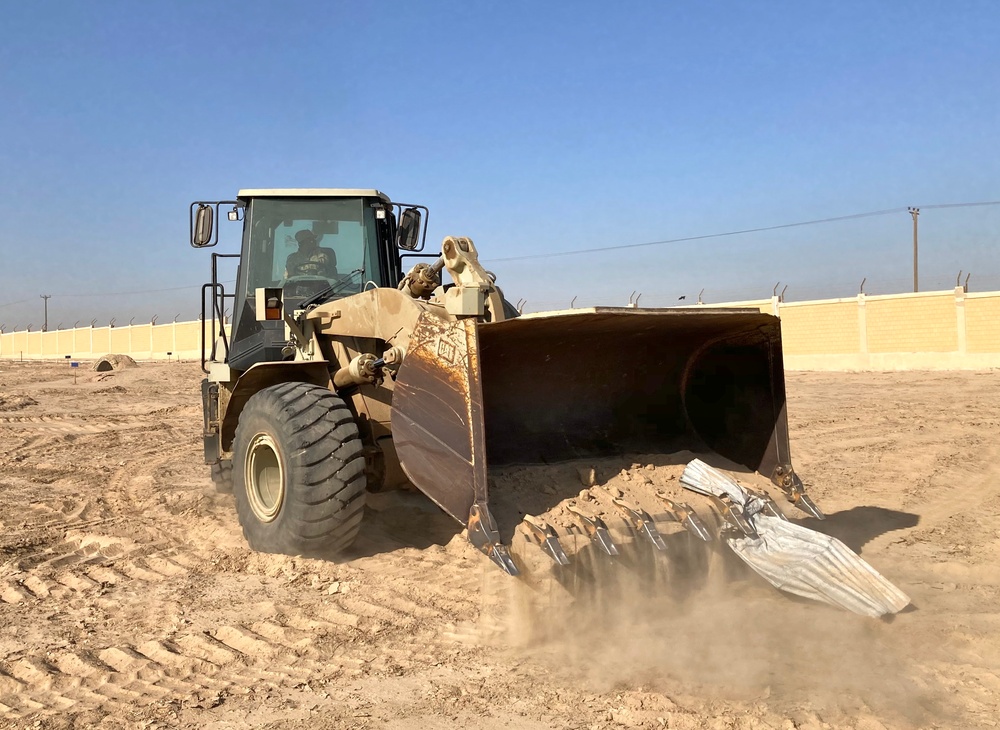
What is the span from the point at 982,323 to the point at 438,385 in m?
21.5

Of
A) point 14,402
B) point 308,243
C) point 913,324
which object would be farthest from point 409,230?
point 913,324

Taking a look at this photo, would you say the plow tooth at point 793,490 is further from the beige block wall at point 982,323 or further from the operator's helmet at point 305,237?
the beige block wall at point 982,323

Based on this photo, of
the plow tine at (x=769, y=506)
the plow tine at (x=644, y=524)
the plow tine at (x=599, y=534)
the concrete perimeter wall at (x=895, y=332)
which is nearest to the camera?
the plow tine at (x=599, y=534)

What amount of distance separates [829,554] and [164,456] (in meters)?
8.12

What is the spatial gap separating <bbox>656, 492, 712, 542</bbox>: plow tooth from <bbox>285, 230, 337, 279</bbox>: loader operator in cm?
318

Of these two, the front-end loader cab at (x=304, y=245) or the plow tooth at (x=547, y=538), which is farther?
the front-end loader cab at (x=304, y=245)

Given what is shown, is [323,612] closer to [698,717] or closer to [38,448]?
[698,717]

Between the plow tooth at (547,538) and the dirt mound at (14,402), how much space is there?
46.8 ft

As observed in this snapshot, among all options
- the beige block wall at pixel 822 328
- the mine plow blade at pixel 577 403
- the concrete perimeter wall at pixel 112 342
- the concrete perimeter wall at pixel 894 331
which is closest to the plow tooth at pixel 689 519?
the mine plow blade at pixel 577 403

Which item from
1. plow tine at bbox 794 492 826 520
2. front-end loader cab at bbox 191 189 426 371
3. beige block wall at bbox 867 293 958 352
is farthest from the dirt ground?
beige block wall at bbox 867 293 958 352

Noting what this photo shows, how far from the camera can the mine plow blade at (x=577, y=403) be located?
3771 millimetres

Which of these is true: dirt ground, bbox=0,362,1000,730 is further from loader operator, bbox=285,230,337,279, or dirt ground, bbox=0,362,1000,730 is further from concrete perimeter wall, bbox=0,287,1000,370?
concrete perimeter wall, bbox=0,287,1000,370

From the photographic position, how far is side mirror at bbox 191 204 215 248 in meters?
5.85

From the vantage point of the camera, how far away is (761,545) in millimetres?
4082
